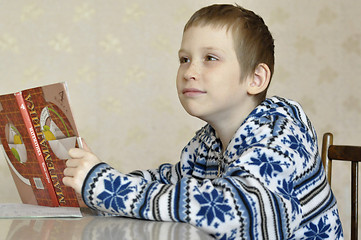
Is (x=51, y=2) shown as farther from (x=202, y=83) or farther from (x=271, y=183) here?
(x=271, y=183)

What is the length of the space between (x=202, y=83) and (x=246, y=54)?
5.3 inches

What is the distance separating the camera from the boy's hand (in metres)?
0.77

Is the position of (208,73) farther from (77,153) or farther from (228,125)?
(77,153)

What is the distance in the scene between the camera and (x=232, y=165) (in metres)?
0.79

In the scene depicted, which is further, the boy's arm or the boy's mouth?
→ the boy's mouth

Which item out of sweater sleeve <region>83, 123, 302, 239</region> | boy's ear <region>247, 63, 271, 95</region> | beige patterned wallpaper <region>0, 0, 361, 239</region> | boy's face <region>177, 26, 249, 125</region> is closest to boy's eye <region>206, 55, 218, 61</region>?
boy's face <region>177, 26, 249, 125</region>

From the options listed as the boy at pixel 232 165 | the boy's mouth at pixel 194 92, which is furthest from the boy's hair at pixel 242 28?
the boy's mouth at pixel 194 92

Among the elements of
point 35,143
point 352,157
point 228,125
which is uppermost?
point 35,143

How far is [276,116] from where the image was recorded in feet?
3.06

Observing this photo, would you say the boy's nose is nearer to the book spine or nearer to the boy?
the boy

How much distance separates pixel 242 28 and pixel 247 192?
0.47 metres

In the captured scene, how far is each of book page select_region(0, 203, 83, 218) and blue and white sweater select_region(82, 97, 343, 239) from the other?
46 mm

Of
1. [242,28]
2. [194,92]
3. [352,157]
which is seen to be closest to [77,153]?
[194,92]

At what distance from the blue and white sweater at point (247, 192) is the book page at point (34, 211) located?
0.05 m
